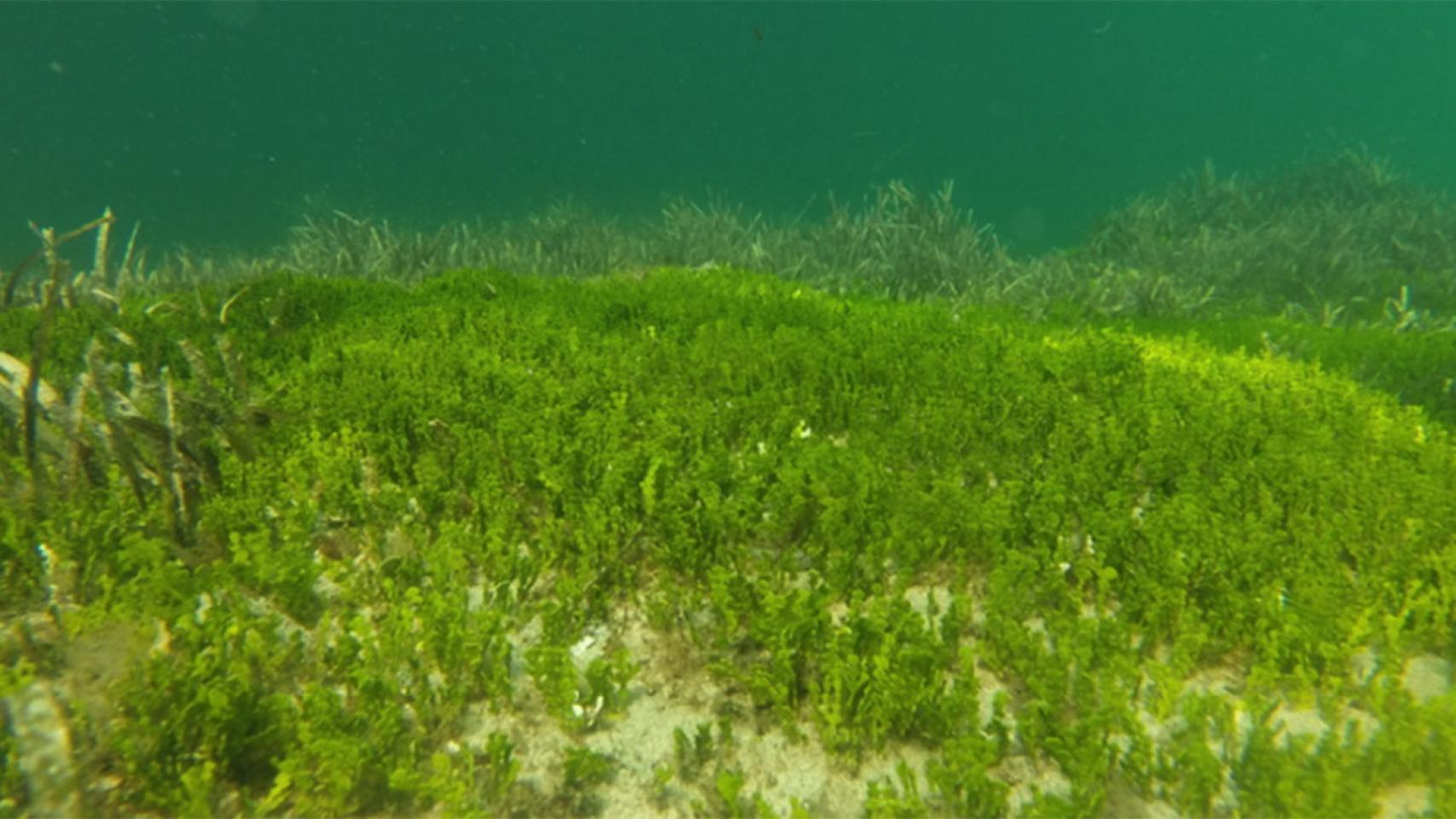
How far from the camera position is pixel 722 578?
3869 millimetres

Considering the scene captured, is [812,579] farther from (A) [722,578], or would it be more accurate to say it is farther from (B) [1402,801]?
(B) [1402,801]

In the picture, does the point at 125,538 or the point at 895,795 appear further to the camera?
the point at 125,538

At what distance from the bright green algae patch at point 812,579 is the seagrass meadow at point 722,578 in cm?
2

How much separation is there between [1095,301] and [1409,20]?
734 ft

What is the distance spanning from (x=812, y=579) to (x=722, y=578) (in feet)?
1.43

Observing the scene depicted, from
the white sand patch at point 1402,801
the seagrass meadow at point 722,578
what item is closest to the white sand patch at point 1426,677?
the seagrass meadow at point 722,578

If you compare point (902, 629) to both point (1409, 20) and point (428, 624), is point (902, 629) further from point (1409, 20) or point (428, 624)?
point (1409, 20)

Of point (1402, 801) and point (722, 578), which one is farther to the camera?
point (722, 578)

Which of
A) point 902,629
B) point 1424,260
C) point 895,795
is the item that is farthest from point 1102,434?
point 1424,260

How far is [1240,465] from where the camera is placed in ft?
16.3

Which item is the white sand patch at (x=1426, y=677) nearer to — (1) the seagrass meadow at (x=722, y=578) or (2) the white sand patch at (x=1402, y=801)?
(1) the seagrass meadow at (x=722, y=578)

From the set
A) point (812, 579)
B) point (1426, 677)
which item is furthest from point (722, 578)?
point (1426, 677)

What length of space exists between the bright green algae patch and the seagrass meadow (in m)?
0.02

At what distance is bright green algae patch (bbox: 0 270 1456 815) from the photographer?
3090mm
